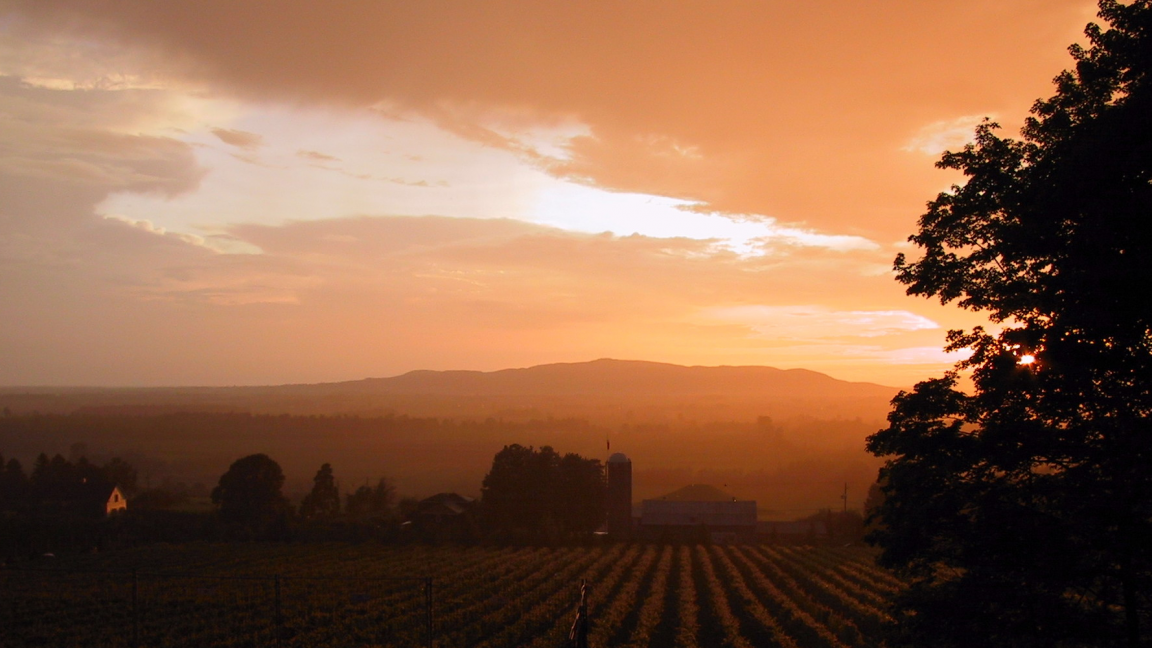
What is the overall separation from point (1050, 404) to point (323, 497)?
66.8 meters

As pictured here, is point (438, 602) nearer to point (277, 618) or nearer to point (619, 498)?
point (277, 618)

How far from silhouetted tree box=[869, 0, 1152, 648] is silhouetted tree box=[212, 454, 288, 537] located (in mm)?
57222

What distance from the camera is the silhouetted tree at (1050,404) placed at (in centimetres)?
1052

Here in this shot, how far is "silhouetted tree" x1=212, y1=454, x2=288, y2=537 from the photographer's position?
202ft

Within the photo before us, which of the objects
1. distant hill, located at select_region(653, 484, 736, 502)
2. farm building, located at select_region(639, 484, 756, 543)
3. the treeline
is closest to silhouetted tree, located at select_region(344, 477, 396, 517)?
the treeline

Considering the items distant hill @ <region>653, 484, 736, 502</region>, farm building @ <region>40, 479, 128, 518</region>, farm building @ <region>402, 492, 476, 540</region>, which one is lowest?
distant hill @ <region>653, 484, 736, 502</region>

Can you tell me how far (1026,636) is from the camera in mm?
10992

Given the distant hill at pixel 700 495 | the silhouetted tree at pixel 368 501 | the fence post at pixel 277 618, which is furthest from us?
the distant hill at pixel 700 495

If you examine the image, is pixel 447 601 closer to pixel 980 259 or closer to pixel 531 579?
pixel 531 579

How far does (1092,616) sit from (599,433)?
175340 millimetres

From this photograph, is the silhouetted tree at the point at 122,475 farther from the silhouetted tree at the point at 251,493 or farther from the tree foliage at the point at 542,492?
the tree foliage at the point at 542,492

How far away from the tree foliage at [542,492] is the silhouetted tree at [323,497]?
1525cm

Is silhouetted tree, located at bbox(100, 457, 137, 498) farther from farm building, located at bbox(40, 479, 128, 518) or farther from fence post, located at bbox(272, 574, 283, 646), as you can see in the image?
fence post, located at bbox(272, 574, 283, 646)

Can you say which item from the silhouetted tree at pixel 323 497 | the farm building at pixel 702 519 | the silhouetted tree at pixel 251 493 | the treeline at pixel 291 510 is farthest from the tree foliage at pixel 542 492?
the silhouetted tree at pixel 251 493
